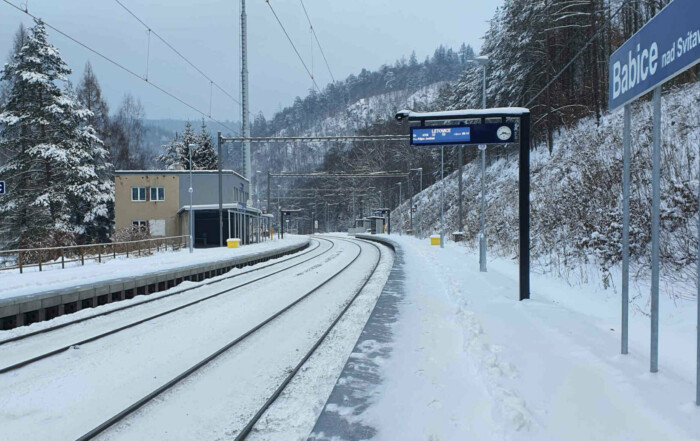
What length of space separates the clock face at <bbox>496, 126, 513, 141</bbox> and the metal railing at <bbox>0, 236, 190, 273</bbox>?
15.0 meters

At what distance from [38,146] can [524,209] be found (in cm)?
3354

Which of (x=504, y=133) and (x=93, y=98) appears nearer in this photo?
(x=504, y=133)

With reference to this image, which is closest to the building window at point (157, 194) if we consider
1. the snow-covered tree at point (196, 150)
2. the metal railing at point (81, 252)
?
the metal railing at point (81, 252)

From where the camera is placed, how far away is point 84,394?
505 cm

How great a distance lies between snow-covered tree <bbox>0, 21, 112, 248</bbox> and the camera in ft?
102

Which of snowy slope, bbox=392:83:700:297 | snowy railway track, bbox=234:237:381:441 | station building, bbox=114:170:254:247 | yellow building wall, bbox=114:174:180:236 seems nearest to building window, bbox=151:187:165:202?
station building, bbox=114:170:254:247

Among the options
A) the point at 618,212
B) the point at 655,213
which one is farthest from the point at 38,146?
the point at 655,213

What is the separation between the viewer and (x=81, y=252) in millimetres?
18469

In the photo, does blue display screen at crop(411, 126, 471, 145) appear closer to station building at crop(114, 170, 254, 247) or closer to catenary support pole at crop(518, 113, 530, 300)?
catenary support pole at crop(518, 113, 530, 300)

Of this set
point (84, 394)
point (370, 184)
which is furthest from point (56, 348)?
point (370, 184)

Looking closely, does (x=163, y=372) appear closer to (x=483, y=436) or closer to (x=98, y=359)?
(x=98, y=359)

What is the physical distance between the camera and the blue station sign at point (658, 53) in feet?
11.3

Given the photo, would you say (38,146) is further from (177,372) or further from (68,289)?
(177,372)

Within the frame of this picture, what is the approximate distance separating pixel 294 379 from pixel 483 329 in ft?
10.2
